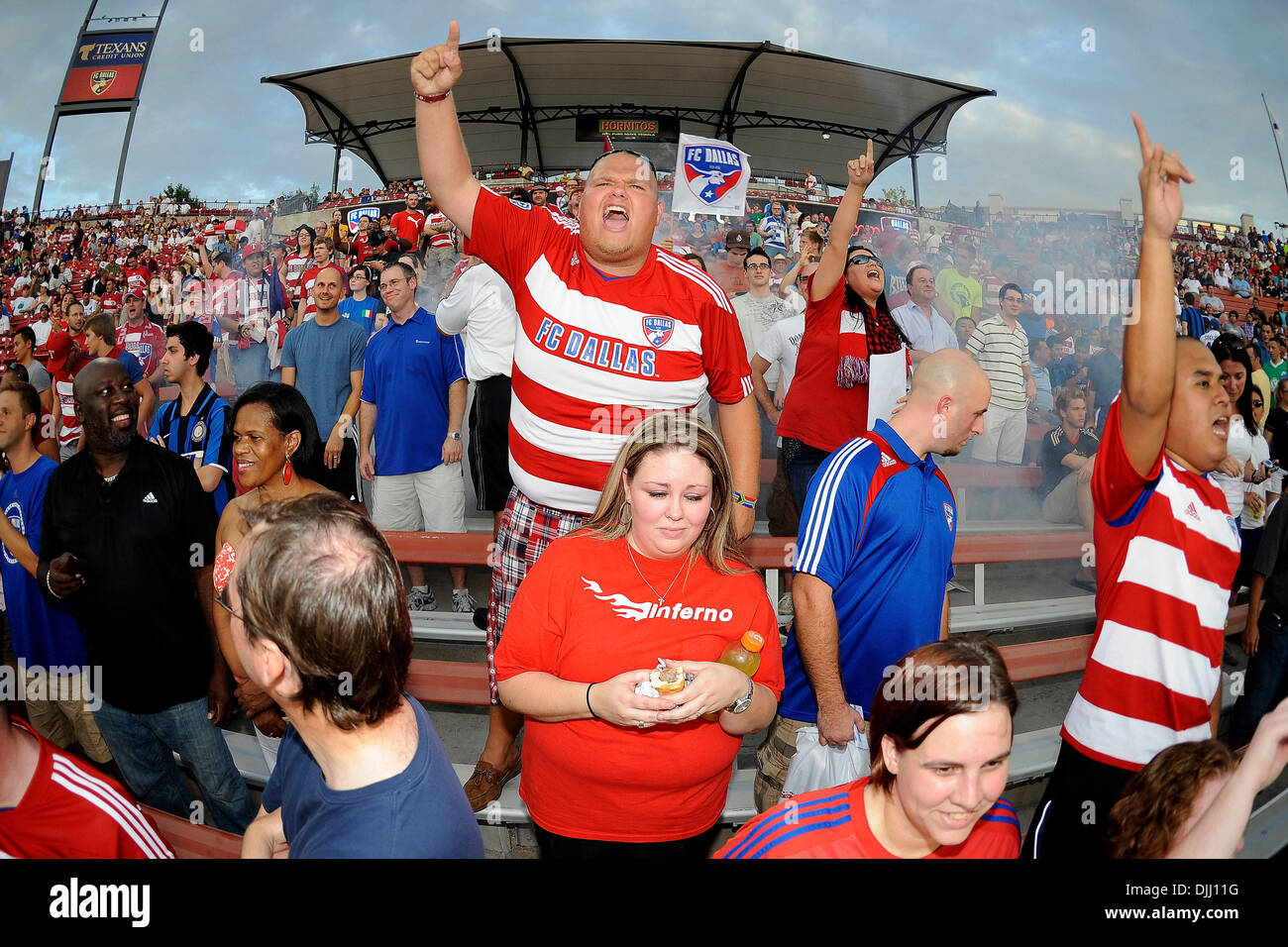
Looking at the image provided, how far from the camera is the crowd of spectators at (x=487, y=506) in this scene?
1250mm

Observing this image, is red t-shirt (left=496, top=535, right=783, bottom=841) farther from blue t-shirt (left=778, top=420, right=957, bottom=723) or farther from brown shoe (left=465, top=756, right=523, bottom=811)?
brown shoe (left=465, top=756, right=523, bottom=811)

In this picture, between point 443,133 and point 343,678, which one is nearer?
point 343,678

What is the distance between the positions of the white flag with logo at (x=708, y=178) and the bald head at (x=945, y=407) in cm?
483

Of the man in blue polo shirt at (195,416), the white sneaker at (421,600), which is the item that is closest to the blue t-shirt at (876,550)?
the white sneaker at (421,600)

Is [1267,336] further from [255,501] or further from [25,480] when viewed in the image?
[25,480]

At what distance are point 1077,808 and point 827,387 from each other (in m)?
2.21

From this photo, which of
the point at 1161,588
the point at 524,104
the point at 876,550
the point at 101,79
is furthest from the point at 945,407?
the point at 524,104

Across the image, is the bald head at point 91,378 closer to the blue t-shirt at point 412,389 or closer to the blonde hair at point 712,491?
the blue t-shirt at point 412,389

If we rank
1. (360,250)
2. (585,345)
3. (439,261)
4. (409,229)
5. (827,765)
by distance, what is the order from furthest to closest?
(360,250)
(409,229)
(439,261)
(585,345)
(827,765)

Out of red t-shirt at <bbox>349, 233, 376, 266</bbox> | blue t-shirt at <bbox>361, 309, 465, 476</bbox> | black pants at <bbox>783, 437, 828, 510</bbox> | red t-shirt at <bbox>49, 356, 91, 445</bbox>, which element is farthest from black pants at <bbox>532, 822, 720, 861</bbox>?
red t-shirt at <bbox>349, 233, 376, 266</bbox>

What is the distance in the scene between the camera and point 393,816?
1.13 m

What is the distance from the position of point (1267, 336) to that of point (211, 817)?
32.3 feet

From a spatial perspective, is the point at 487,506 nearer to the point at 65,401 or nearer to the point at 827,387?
the point at 827,387

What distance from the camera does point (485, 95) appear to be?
16266mm
